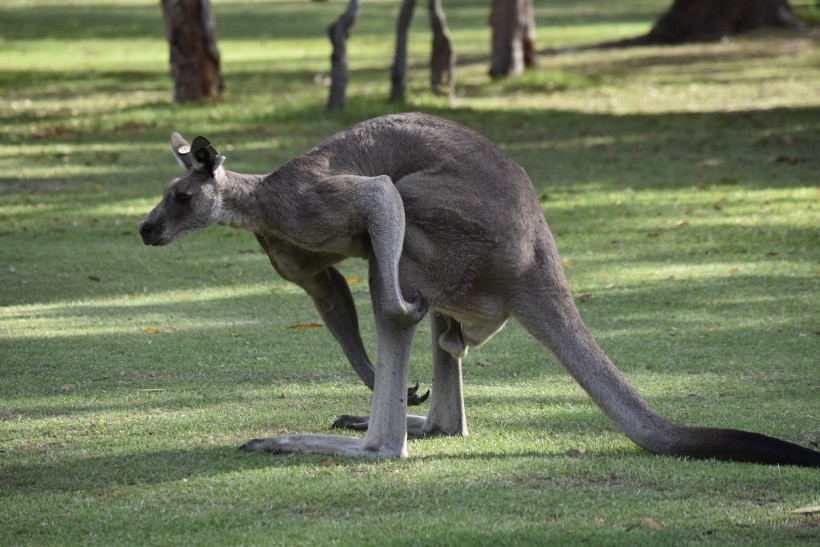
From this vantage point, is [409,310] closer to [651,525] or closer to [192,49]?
[651,525]

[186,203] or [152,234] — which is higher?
[186,203]

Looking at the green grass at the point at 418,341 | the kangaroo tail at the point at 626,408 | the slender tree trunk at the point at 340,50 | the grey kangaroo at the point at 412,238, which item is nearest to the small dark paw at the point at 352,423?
the green grass at the point at 418,341

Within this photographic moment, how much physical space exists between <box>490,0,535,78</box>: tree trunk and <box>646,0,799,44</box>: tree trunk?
5.44 metres

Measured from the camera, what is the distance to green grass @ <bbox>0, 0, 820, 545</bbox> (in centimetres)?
484

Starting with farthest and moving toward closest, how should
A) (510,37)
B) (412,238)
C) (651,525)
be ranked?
(510,37) → (412,238) → (651,525)

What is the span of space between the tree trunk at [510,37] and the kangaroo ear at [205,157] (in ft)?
54.1

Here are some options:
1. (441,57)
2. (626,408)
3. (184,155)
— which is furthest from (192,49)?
(626,408)

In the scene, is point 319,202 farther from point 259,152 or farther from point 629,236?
point 259,152

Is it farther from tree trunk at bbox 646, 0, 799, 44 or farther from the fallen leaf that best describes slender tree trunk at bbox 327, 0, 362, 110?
the fallen leaf

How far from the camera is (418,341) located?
834 cm

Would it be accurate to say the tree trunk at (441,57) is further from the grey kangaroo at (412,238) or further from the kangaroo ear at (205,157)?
the kangaroo ear at (205,157)

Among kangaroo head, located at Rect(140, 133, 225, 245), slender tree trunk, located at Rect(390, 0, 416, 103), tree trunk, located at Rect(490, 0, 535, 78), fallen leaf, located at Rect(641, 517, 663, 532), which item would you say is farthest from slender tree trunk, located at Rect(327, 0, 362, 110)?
fallen leaf, located at Rect(641, 517, 663, 532)

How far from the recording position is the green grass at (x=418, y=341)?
484cm

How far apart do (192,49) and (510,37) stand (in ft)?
19.9
